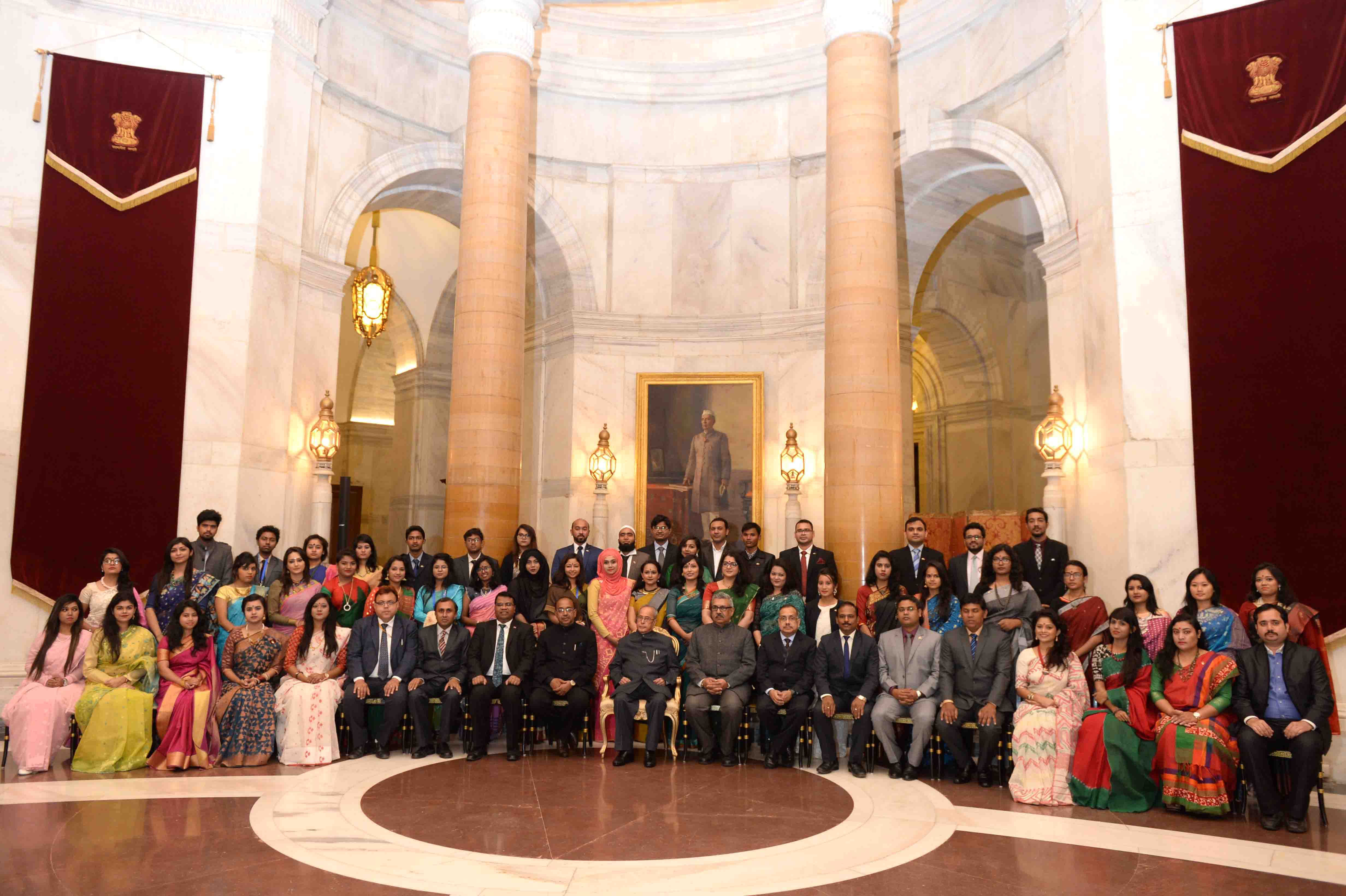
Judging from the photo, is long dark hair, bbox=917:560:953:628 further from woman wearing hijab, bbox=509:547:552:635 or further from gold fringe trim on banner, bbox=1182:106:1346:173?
gold fringe trim on banner, bbox=1182:106:1346:173

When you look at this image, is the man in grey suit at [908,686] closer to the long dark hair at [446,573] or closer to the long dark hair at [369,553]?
the long dark hair at [446,573]

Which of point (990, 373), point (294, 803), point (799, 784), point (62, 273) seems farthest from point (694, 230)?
point (294, 803)

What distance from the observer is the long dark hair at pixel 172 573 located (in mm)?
9133

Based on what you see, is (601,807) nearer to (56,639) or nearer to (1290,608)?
(56,639)

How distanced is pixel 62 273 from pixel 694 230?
7903 millimetres

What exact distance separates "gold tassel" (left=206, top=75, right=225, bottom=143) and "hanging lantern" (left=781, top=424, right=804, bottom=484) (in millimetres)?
7583

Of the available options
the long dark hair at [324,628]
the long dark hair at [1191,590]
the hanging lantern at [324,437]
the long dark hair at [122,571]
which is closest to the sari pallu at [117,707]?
the long dark hair at [122,571]

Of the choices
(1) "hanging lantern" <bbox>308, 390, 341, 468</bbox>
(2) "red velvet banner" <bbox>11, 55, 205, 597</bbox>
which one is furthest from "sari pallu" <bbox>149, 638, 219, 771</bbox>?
(1) "hanging lantern" <bbox>308, 390, 341, 468</bbox>

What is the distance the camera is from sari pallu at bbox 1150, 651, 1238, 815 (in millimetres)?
6789

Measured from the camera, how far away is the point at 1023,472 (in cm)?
1845

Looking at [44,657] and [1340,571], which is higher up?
[1340,571]

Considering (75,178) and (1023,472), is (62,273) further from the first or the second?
(1023,472)

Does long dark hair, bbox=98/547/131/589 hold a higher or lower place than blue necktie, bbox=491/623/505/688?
higher

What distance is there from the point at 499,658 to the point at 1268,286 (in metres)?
7.19
